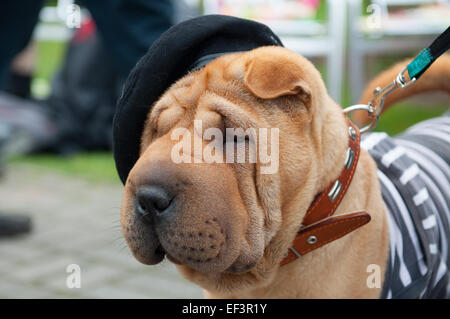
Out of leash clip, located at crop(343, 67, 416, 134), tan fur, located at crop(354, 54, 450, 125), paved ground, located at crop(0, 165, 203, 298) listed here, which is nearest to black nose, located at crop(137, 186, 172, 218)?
paved ground, located at crop(0, 165, 203, 298)

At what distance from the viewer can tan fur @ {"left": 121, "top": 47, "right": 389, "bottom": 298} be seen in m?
1.53

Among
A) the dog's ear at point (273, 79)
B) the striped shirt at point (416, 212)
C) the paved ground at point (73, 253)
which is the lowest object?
the paved ground at point (73, 253)

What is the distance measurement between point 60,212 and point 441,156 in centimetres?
340

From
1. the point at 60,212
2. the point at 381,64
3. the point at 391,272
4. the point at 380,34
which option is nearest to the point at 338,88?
the point at 380,34

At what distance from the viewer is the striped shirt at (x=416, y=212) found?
6.19 ft

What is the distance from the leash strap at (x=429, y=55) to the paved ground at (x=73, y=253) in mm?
1338

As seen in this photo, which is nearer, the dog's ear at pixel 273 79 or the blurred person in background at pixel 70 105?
the dog's ear at pixel 273 79

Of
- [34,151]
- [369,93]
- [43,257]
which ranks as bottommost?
[34,151]

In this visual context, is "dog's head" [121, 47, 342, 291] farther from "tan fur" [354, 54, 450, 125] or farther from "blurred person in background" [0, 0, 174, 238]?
"blurred person in background" [0, 0, 174, 238]

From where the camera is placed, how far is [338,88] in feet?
21.9

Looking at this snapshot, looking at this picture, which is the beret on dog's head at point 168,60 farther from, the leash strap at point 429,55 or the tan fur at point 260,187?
the leash strap at point 429,55

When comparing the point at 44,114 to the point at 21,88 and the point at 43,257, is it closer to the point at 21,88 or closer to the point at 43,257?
the point at 21,88

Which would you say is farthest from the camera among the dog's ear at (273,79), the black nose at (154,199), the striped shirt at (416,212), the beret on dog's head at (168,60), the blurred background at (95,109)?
the blurred background at (95,109)

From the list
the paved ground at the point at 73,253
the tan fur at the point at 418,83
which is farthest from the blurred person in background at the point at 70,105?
the tan fur at the point at 418,83
